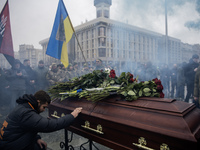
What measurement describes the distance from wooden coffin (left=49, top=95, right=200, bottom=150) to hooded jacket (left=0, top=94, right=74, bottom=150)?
37 cm

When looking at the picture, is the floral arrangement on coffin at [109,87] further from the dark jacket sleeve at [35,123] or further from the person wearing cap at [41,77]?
the person wearing cap at [41,77]

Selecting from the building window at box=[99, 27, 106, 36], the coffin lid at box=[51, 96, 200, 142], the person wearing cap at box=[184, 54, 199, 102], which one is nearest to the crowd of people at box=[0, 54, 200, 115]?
the person wearing cap at box=[184, 54, 199, 102]

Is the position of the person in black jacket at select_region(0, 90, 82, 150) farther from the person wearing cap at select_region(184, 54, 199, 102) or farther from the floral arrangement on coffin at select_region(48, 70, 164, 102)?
the person wearing cap at select_region(184, 54, 199, 102)

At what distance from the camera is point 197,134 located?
1.26 metres

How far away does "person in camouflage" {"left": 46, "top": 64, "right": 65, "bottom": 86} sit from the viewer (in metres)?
6.34

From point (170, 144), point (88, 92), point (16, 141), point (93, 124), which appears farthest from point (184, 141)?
point (16, 141)

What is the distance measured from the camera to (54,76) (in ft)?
21.2

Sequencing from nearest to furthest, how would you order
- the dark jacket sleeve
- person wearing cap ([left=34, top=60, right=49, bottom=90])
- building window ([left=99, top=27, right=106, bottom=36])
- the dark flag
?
1. the dark jacket sleeve
2. the dark flag
3. person wearing cap ([left=34, top=60, right=49, bottom=90])
4. building window ([left=99, top=27, right=106, bottom=36])

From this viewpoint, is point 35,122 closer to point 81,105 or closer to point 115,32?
point 81,105

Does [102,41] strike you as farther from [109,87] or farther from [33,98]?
[33,98]

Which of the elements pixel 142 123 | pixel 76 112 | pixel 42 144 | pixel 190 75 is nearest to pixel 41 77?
pixel 42 144

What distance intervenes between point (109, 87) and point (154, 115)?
0.80 metres

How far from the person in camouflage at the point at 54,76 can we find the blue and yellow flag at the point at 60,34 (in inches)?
76.1

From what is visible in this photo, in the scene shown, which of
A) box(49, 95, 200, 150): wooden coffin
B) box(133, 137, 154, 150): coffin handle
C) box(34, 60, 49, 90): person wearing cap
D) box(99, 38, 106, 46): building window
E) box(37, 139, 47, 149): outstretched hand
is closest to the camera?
box(49, 95, 200, 150): wooden coffin
